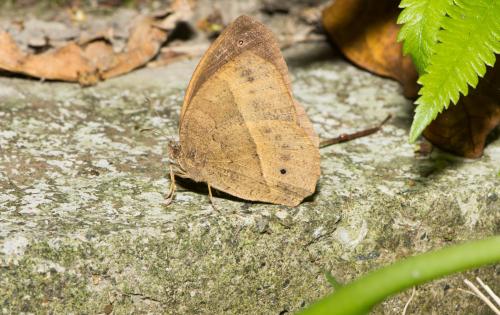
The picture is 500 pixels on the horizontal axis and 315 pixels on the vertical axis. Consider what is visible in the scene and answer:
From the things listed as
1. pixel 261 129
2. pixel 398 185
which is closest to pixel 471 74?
pixel 398 185

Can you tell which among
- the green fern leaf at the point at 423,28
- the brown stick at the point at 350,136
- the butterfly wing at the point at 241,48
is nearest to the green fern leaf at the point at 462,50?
the green fern leaf at the point at 423,28

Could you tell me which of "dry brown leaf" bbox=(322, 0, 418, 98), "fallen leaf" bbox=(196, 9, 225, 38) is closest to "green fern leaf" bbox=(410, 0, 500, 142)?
"dry brown leaf" bbox=(322, 0, 418, 98)

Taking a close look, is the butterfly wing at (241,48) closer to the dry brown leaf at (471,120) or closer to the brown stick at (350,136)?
the brown stick at (350,136)

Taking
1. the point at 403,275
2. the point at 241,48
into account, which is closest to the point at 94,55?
the point at 241,48

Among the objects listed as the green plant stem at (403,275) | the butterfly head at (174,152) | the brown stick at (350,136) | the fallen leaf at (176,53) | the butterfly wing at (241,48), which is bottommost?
the fallen leaf at (176,53)

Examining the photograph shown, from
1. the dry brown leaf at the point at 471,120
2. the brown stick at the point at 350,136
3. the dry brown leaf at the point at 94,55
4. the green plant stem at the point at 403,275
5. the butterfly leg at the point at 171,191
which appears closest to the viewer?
the green plant stem at the point at 403,275

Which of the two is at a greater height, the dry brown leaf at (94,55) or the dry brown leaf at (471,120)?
the dry brown leaf at (471,120)
